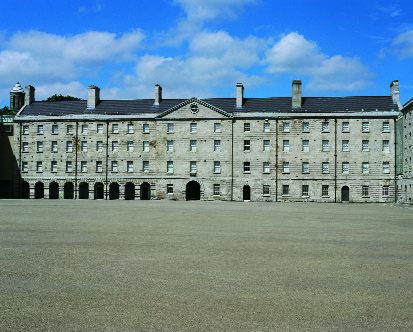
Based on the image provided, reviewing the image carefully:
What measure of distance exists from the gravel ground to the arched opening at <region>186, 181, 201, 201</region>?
4372 centimetres

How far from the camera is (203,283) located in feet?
30.3

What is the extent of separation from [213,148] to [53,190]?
1009 inches

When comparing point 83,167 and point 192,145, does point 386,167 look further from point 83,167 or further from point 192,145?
point 83,167

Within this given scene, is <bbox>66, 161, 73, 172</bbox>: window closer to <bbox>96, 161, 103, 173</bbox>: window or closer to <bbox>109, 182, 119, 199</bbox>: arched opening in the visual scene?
<bbox>96, 161, 103, 173</bbox>: window

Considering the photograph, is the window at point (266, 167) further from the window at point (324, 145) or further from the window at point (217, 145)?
the window at point (324, 145)

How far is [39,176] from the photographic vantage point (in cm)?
6238

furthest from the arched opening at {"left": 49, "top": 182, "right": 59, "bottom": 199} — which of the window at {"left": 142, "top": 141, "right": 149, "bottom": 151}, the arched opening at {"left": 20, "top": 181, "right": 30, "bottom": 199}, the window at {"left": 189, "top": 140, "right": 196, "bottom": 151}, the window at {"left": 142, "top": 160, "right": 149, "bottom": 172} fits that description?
the window at {"left": 189, "top": 140, "right": 196, "bottom": 151}

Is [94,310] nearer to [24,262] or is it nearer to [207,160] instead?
[24,262]

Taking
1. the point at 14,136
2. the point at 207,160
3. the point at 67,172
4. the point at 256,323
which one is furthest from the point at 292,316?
the point at 14,136

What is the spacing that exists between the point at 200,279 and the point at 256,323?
9.59ft

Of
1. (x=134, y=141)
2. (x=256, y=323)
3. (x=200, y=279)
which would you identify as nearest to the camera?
(x=256, y=323)

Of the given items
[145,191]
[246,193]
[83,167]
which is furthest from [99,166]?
[246,193]

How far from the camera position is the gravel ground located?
6.94 meters

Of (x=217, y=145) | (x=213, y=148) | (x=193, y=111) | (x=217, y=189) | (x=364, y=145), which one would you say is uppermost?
(x=193, y=111)
